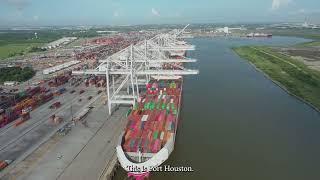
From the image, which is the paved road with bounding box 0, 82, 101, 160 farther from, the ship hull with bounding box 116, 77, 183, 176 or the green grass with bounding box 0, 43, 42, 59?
the green grass with bounding box 0, 43, 42, 59

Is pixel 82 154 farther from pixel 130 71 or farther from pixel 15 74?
pixel 15 74

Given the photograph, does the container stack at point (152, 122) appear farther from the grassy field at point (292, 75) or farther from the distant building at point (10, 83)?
the distant building at point (10, 83)

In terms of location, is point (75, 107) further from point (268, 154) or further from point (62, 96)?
point (268, 154)

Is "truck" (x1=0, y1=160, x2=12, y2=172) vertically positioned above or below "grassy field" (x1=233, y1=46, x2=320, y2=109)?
below

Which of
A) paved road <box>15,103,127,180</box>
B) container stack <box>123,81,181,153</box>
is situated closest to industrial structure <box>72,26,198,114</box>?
container stack <box>123,81,181,153</box>

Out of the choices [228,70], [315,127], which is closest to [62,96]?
[315,127]

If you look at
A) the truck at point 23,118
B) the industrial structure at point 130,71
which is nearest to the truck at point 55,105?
the truck at point 23,118

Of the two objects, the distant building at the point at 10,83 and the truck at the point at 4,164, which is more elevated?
the distant building at the point at 10,83
